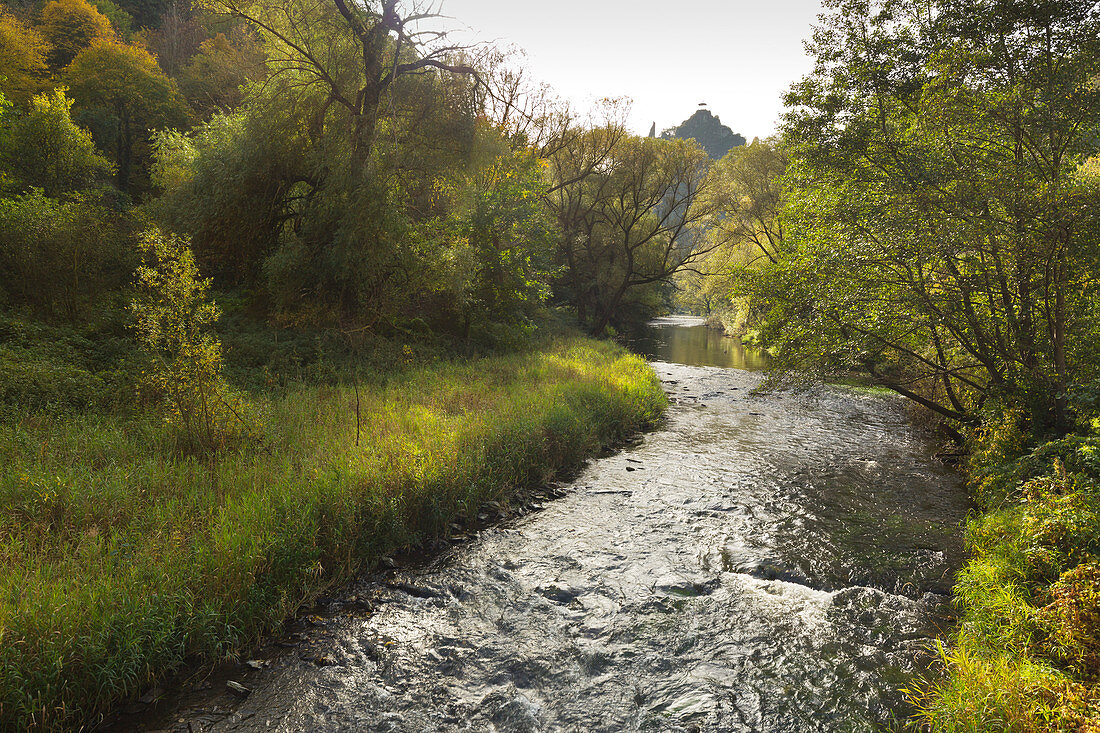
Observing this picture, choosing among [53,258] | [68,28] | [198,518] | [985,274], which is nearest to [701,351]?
[985,274]

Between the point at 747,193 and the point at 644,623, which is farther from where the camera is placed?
the point at 747,193

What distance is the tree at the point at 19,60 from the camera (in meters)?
30.6

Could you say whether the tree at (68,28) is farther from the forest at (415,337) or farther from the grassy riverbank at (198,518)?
the grassy riverbank at (198,518)

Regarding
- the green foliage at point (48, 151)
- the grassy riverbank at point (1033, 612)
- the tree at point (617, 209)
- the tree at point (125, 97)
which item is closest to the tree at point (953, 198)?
the grassy riverbank at point (1033, 612)

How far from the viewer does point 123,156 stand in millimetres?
31312

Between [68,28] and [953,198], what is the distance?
58.4m

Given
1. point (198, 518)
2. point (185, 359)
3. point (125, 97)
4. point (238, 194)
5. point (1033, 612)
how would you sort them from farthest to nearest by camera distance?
point (125, 97), point (238, 194), point (185, 359), point (198, 518), point (1033, 612)

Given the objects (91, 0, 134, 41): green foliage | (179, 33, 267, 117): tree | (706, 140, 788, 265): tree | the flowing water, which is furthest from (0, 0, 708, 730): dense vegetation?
(91, 0, 134, 41): green foliage

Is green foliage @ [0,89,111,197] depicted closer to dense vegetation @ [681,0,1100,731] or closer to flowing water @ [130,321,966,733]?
flowing water @ [130,321,966,733]

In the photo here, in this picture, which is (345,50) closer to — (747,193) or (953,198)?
(953,198)

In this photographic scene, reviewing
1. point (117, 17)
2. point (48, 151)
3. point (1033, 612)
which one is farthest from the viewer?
point (117, 17)

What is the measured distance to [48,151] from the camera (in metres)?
23.2

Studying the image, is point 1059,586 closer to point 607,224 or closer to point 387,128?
point 387,128

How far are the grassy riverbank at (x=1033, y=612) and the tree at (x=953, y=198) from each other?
115 inches
